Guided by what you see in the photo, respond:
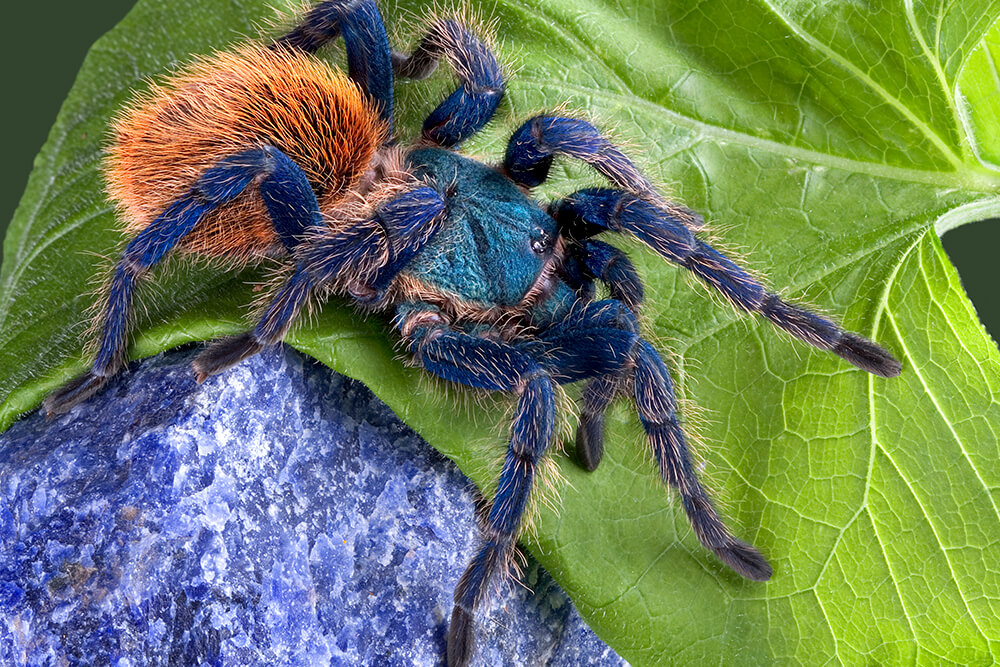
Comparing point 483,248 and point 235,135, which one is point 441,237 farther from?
point 235,135

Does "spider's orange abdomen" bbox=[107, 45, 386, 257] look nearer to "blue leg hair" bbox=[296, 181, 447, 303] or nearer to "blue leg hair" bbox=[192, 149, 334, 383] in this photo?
"blue leg hair" bbox=[192, 149, 334, 383]

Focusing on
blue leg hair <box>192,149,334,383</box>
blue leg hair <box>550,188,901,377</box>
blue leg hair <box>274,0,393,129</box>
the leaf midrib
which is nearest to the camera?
blue leg hair <box>192,149,334,383</box>

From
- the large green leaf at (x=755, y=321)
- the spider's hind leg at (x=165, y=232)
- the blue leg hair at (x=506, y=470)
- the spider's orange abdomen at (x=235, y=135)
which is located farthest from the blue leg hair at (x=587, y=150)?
the spider's hind leg at (x=165, y=232)

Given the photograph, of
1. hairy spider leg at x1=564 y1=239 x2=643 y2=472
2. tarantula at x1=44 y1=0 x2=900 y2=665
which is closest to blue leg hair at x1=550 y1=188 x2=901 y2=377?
tarantula at x1=44 y1=0 x2=900 y2=665

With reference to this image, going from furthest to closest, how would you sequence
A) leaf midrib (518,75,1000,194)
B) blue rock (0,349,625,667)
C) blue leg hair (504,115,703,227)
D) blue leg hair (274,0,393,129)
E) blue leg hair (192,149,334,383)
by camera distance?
leaf midrib (518,75,1000,194)
blue leg hair (274,0,393,129)
blue leg hair (504,115,703,227)
blue leg hair (192,149,334,383)
blue rock (0,349,625,667)

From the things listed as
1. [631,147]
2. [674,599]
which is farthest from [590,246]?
[674,599]

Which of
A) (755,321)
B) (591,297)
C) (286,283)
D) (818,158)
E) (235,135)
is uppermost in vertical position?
(235,135)

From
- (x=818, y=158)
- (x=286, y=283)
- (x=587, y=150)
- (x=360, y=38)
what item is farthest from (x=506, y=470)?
(x=818, y=158)
